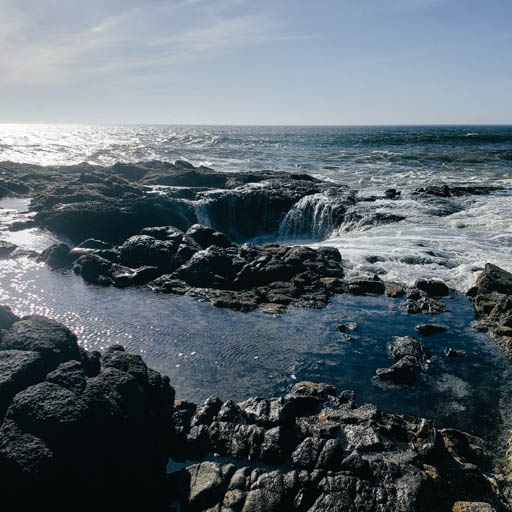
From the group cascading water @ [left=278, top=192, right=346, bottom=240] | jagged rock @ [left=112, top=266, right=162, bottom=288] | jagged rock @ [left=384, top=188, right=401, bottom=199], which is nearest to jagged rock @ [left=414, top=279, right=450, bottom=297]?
jagged rock @ [left=112, top=266, right=162, bottom=288]

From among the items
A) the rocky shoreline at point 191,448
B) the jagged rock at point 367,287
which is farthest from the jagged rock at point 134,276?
the rocky shoreline at point 191,448

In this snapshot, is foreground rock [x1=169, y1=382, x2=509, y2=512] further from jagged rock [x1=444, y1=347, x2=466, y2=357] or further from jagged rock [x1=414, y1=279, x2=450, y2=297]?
jagged rock [x1=414, y1=279, x2=450, y2=297]

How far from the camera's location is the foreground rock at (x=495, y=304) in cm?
1373

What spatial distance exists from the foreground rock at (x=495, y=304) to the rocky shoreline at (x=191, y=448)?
6.12m

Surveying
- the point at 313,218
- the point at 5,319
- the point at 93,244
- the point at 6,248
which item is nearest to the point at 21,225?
the point at 6,248

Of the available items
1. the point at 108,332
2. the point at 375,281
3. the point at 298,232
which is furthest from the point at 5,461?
the point at 298,232

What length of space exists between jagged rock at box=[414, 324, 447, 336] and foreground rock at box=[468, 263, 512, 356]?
62.6 inches

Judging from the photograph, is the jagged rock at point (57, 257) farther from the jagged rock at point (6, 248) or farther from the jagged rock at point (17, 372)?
the jagged rock at point (17, 372)

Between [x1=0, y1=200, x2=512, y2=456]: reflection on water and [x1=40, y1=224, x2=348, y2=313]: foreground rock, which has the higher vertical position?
[x1=40, y1=224, x2=348, y2=313]: foreground rock

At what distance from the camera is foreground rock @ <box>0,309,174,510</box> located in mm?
6035

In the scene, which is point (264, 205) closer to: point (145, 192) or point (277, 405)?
point (145, 192)

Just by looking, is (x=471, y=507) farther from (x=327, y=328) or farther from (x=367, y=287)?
(x=367, y=287)

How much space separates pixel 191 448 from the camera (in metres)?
8.66

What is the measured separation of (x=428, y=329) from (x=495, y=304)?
3.45 metres
